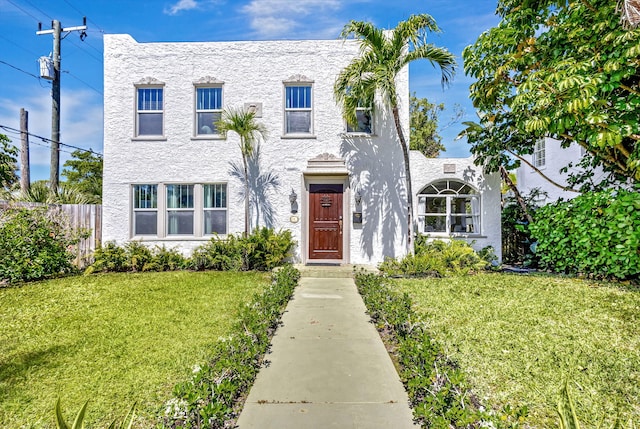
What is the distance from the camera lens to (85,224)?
33.6ft

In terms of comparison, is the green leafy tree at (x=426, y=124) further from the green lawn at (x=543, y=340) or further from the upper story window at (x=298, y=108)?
the green lawn at (x=543, y=340)

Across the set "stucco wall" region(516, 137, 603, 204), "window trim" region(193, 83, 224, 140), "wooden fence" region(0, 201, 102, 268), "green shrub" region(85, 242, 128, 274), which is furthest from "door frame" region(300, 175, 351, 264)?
"stucco wall" region(516, 137, 603, 204)

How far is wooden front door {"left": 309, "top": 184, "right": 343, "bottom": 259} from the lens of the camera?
10242 millimetres

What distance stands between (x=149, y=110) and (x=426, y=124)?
1763 cm

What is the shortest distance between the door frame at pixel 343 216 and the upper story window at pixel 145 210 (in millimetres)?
4356

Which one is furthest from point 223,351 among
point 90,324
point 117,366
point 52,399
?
point 90,324

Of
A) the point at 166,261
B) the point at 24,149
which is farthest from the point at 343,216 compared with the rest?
the point at 24,149

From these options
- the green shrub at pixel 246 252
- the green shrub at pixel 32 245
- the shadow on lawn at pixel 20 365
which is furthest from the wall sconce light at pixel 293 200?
the shadow on lawn at pixel 20 365

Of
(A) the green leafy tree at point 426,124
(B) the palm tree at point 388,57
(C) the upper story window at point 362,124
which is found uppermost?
(A) the green leafy tree at point 426,124

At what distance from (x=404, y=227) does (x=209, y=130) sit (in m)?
6.25

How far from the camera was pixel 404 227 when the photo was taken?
10.0 meters

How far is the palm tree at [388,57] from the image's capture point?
8.41 meters

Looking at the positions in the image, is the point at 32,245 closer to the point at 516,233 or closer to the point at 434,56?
the point at 434,56

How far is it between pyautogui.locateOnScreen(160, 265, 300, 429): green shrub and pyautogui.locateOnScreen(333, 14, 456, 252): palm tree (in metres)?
6.03
